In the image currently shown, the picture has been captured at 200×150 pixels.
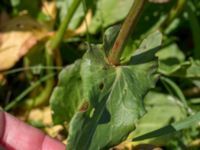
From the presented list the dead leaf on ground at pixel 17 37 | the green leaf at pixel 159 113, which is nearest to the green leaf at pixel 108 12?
the dead leaf on ground at pixel 17 37

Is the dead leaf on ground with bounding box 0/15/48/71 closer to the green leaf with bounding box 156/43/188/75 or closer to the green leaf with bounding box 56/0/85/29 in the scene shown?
the green leaf with bounding box 56/0/85/29

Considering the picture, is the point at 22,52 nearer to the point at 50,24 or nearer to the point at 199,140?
the point at 50,24

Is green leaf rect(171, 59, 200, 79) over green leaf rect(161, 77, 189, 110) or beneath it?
over

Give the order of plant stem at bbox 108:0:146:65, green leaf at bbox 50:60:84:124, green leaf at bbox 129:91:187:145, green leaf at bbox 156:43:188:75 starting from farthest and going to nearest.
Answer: green leaf at bbox 156:43:188:75, green leaf at bbox 129:91:187:145, green leaf at bbox 50:60:84:124, plant stem at bbox 108:0:146:65

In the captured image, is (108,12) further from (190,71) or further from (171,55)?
(190,71)

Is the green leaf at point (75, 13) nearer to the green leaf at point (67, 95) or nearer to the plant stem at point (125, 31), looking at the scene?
the green leaf at point (67, 95)

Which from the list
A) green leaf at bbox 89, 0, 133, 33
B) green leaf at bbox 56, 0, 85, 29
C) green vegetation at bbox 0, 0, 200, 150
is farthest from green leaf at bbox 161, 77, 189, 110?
green leaf at bbox 56, 0, 85, 29
